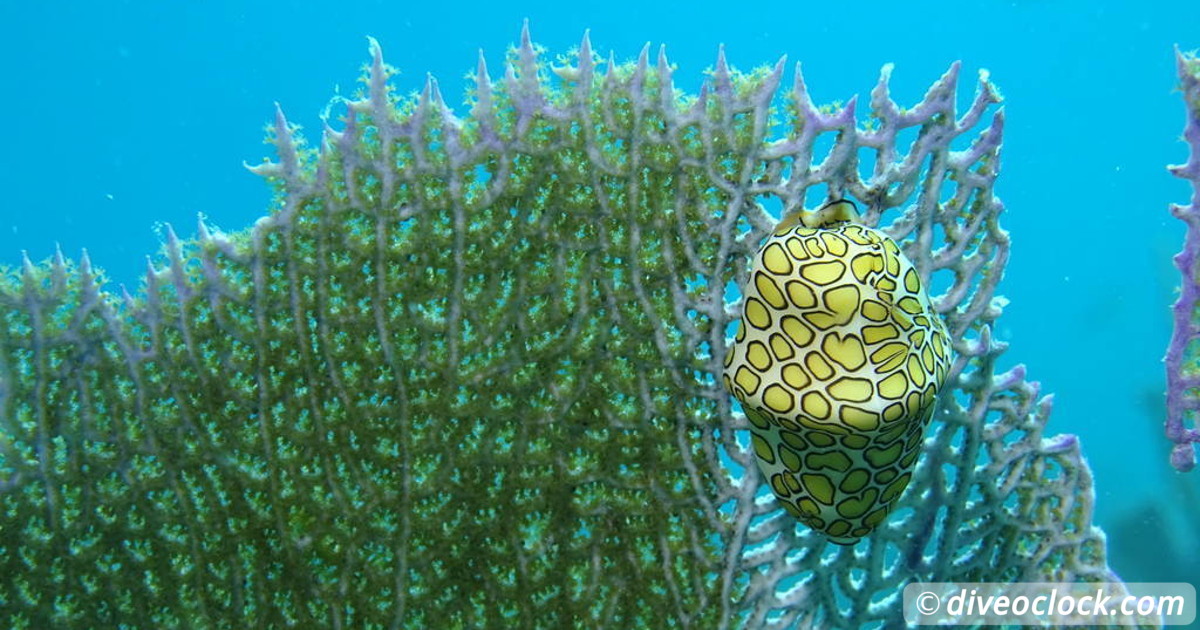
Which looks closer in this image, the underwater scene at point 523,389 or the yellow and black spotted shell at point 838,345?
the yellow and black spotted shell at point 838,345

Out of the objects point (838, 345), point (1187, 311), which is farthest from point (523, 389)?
point (1187, 311)

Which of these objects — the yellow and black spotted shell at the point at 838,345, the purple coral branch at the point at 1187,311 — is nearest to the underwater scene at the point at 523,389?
the purple coral branch at the point at 1187,311

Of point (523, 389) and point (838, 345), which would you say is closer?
point (838, 345)

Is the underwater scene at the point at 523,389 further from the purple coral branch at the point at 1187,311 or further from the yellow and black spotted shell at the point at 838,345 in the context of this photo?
the yellow and black spotted shell at the point at 838,345

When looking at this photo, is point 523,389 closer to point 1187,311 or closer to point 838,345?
point 838,345

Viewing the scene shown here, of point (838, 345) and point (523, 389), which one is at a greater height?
point (523, 389)

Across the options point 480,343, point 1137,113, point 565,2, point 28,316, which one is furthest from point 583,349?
point 565,2
